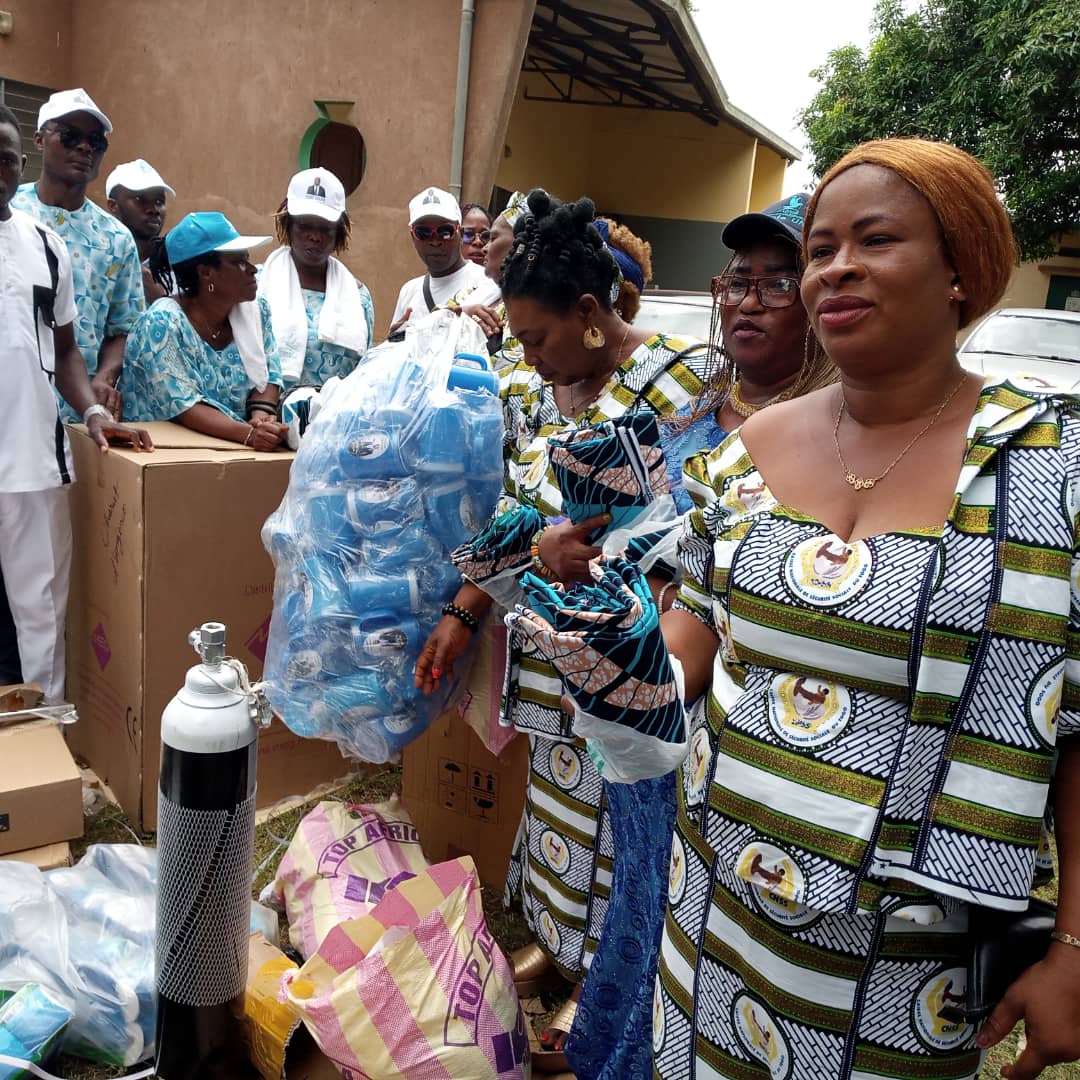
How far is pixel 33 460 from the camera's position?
3078mm

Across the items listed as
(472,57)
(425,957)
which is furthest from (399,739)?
(472,57)

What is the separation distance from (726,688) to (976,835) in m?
0.38

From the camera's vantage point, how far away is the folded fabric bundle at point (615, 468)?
163cm

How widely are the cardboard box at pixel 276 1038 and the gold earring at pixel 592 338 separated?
1511mm

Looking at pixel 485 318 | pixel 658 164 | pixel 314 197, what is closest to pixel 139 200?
pixel 314 197

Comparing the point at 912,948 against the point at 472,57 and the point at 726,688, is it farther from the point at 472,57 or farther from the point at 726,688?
the point at 472,57

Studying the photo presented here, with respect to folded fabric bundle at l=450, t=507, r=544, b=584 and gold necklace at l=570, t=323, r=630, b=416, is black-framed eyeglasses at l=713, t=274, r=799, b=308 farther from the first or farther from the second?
folded fabric bundle at l=450, t=507, r=544, b=584

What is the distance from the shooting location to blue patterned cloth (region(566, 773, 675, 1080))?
179 cm

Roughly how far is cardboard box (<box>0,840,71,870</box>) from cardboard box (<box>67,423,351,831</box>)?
35 centimetres

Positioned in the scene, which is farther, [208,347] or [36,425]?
[208,347]

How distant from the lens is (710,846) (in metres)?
1.31

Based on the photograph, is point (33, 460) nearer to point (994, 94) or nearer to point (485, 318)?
point (485, 318)

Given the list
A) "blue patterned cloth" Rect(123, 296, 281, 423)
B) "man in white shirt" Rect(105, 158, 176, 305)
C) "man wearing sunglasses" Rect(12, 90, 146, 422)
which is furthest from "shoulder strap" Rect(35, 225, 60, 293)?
"man in white shirt" Rect(105, 158, 176, 305)

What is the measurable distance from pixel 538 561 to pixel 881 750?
3.02 feet
